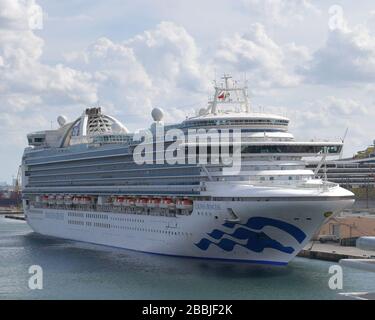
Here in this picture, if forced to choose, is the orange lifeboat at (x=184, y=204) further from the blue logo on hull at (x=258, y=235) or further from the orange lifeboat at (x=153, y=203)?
the blue logo on hull at (x=258, y=235)

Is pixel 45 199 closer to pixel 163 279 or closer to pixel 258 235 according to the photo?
pixel 163 279

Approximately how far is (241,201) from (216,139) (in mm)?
5340

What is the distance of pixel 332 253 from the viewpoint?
195 feet

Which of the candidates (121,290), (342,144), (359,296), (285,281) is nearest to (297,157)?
(342,144)

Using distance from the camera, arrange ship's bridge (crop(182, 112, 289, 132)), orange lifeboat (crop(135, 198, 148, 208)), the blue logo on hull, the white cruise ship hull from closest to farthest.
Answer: the white cruise ship hull
the blue logo on hull
ship's bridge (crop(182, 112, 289, 132))
orange lifeboat (crop(135, 198, 148, 208))

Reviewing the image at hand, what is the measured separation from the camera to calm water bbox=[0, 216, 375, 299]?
43.0 metres

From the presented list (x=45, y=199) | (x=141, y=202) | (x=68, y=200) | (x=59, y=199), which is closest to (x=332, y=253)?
(x=141, y=202)

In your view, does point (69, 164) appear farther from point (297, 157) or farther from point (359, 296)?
point (359, 296)

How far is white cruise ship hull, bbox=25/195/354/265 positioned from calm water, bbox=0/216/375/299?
782 mm

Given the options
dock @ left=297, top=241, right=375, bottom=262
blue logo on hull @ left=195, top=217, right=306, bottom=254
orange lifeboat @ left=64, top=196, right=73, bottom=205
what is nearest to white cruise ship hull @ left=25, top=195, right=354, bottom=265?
blue logo on hull @ left=195, top=217, right=306, bottom=254

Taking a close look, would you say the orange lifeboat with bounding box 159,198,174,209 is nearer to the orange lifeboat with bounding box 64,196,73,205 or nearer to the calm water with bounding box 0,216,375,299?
the calm water with bounding box 0,216,375,299

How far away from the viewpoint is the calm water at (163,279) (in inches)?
1694

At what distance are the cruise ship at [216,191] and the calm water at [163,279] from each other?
158cm

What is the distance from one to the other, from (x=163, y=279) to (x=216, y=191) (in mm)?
6756
